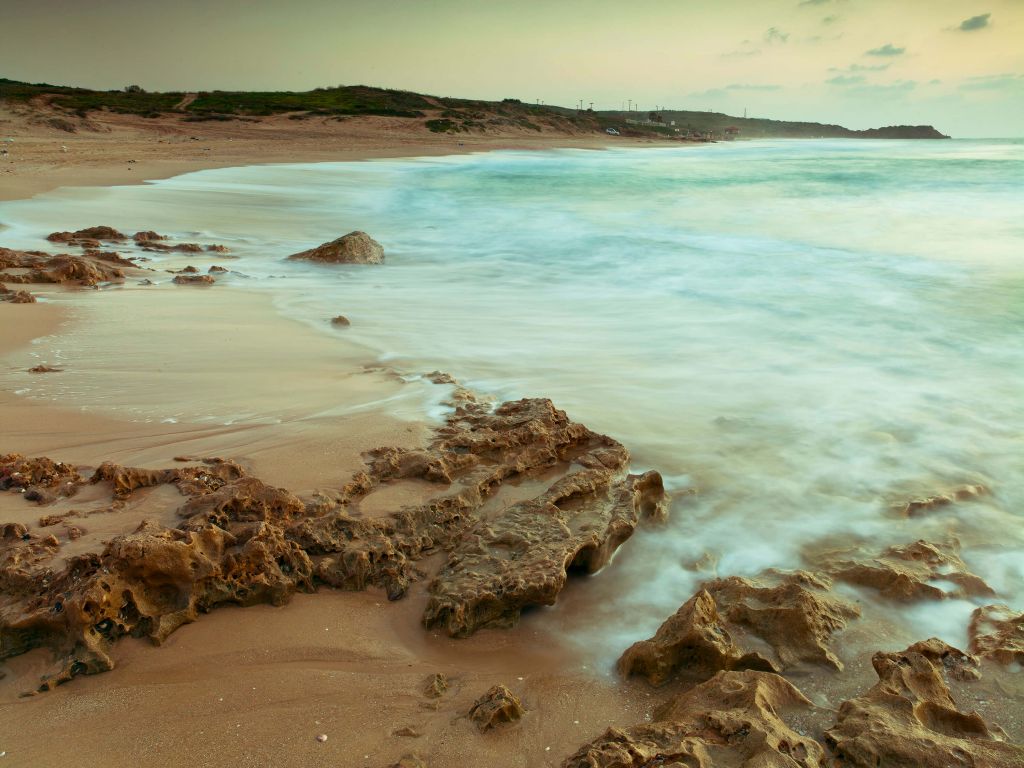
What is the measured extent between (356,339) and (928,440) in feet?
12.7

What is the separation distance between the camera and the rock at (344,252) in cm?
→ 888

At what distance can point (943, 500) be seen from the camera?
11.6 feet

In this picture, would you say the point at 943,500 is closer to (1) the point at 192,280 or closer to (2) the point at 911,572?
(2) the point at 911,572

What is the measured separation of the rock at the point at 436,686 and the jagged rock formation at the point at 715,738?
0.48 metres

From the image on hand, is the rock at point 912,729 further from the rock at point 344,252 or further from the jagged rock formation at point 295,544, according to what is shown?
the rock at point 344,252

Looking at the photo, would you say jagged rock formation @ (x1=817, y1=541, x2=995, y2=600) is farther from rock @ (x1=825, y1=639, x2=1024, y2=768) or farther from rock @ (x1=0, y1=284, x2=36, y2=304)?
rock @ (x1=0, y1=284, x2=36, y2=304)

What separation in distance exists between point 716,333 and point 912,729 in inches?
205

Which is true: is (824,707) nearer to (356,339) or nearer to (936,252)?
(356,339)

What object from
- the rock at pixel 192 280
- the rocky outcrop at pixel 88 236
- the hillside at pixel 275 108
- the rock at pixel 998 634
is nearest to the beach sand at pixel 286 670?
the rock at pixel 998 634

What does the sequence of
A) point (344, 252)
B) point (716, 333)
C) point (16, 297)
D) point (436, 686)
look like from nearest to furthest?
point (436, 686) < point (16, 297) < point (716, 333) < point (344, 252)

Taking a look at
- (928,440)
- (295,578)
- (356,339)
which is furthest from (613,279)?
(295,578)

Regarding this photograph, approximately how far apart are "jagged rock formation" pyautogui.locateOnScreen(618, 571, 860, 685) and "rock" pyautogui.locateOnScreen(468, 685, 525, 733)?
1.42ft

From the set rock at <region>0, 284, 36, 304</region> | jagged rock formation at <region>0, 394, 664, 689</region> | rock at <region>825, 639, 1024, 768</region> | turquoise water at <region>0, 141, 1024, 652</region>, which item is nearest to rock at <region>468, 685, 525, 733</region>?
jagged rock formation at <region>0, 394, 664, 689</region>

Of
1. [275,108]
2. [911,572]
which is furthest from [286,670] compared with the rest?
[275,108]
